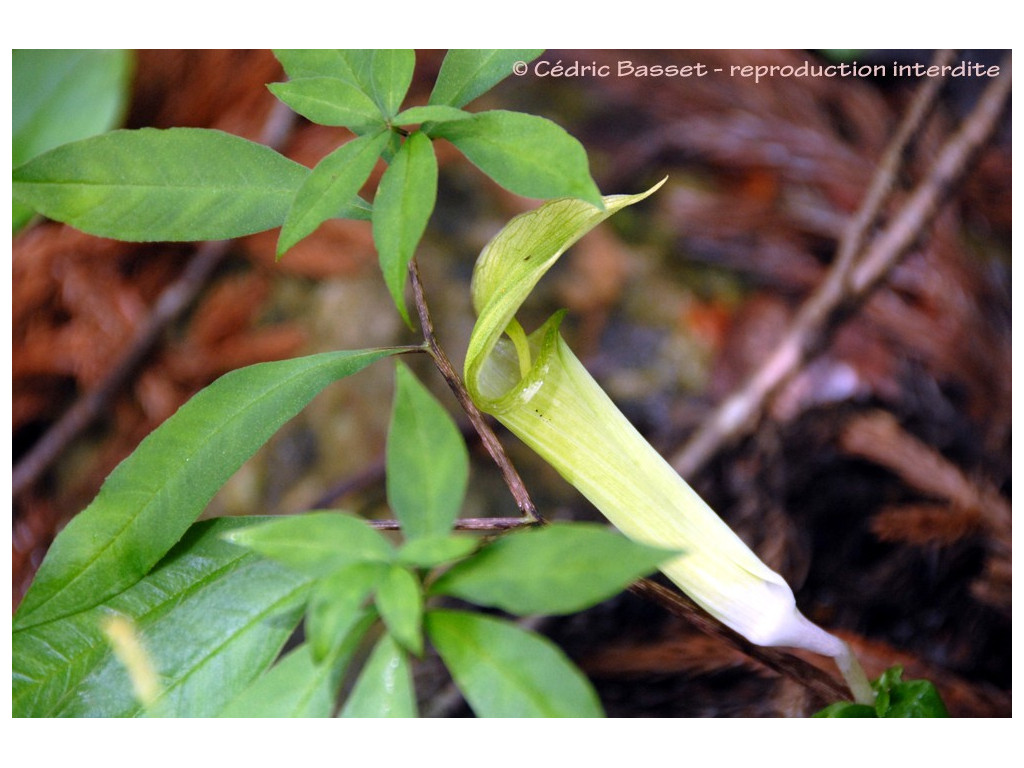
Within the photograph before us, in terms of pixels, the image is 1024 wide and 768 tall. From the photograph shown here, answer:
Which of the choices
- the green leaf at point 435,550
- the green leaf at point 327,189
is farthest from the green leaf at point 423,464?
the green leaf at point 327,189

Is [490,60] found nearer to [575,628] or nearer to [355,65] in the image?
[355,65]

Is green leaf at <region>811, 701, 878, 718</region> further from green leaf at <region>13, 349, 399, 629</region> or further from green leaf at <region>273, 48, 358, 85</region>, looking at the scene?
green leaf at <region>273, 48, 358, 85</region>

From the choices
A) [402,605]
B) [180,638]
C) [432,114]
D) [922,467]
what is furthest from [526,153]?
[922,467]

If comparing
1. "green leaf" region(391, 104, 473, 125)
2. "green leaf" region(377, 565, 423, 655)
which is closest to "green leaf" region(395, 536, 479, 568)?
"green leaf" region(377, 565, 423, 655)

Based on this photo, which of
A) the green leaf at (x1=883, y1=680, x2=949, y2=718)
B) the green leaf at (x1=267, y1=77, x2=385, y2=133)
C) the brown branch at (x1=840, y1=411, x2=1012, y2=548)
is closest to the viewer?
the green leaf at (x1=267, y1=77, x2=385, y2=133)

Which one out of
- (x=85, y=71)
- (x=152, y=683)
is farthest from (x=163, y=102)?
(x=152, y=683)

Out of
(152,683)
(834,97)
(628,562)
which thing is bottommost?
(152,683)
